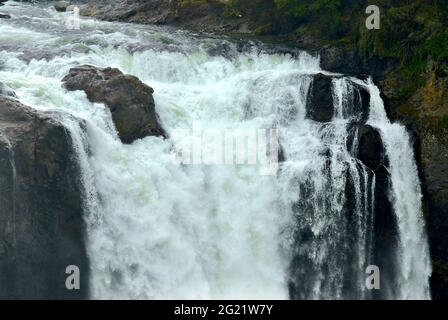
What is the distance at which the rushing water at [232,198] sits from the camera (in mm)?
16312

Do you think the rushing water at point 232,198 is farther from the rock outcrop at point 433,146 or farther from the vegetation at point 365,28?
the vegetation at point 365,28

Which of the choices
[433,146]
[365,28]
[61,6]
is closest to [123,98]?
[433,146]

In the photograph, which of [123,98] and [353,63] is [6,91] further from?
[353,63]

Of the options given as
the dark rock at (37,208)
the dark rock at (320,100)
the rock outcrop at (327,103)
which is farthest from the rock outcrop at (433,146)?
the dark rock at (37,208)

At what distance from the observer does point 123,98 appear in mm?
18297

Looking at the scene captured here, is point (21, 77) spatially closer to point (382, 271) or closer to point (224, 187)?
point (224, 187)

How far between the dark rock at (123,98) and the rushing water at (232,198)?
0.35m

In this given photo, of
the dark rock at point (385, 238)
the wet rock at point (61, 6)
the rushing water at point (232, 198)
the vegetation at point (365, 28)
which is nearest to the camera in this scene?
the rushing water at point (232, 198)

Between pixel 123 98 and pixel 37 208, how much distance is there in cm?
475

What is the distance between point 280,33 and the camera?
27828 millimetres

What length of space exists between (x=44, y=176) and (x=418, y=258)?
11.7m

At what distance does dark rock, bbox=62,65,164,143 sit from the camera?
59.2 ft

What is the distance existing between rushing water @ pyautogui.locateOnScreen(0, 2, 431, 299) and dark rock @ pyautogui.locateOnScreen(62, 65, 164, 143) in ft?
1.16
